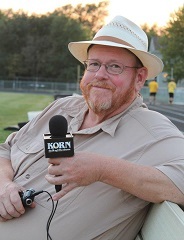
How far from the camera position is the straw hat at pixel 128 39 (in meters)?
2.89

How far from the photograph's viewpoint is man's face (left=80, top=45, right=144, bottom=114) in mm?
2900

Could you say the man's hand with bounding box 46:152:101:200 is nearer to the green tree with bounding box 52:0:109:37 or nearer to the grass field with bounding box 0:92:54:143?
the grass field with bounding box 0:92:54:143

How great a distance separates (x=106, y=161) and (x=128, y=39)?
0.95 metres

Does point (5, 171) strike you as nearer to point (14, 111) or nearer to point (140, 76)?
point (140, 76)

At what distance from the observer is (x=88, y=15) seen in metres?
77.3

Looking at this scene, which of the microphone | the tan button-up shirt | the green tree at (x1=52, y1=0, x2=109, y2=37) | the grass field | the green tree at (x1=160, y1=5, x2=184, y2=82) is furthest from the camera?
the green tree at (x1=52, y1=0, x2=109, y2=37)

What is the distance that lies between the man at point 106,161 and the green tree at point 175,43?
38.9 metres

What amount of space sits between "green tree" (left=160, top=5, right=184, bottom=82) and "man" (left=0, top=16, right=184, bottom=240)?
3895 cm

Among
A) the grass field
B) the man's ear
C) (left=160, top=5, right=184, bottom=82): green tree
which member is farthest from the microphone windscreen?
(left=160, top=5, right=184, bottom=82): green tree

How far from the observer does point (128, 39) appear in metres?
2.92

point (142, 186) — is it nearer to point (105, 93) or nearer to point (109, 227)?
point (109, 227)

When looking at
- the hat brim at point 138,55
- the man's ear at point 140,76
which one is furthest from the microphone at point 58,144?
the man's ear at point 140,76

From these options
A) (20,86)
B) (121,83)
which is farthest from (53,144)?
(20,86)

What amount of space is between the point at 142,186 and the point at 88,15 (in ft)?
253
